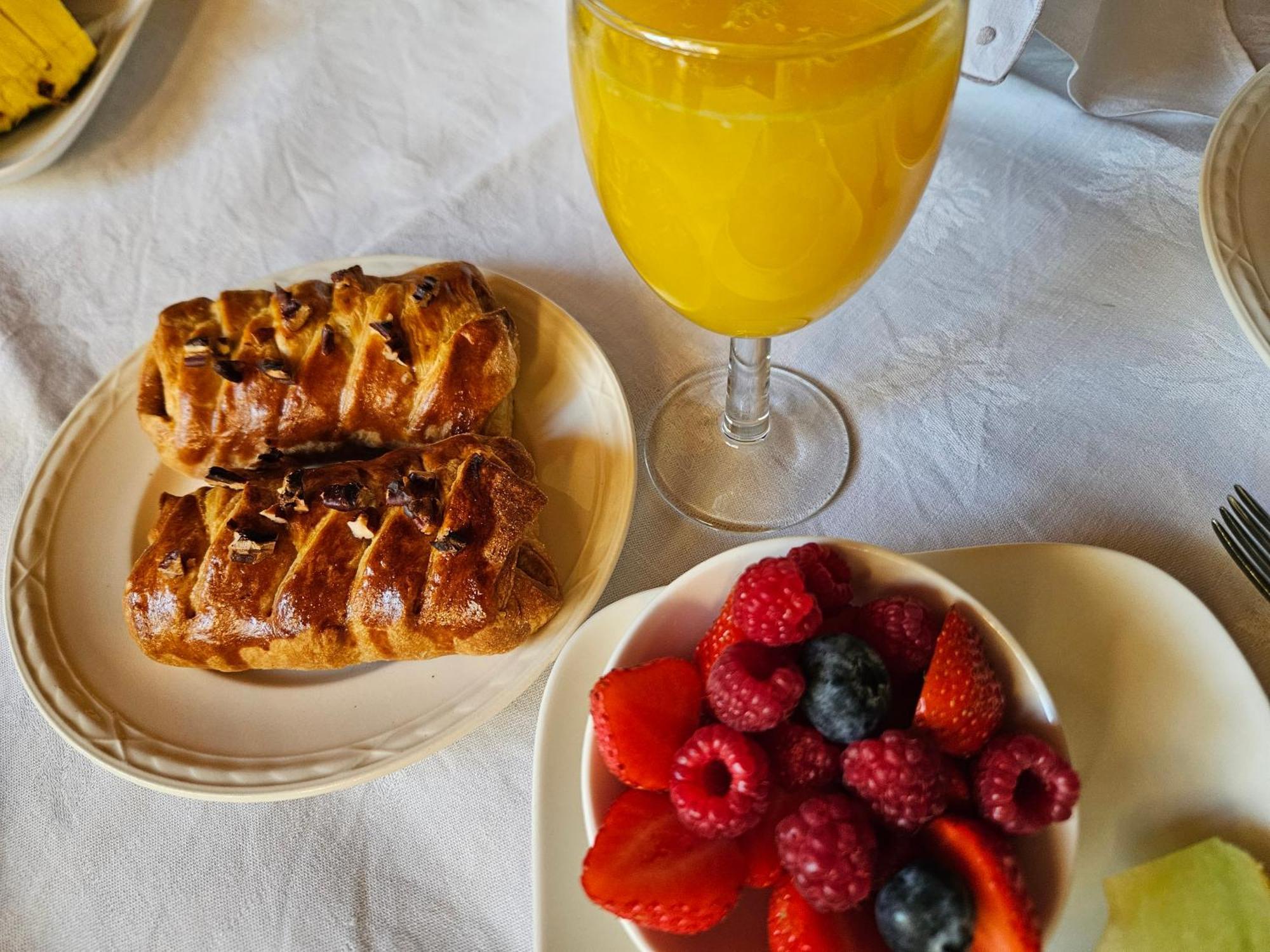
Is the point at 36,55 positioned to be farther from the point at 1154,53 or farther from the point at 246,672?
the point at 1154,53

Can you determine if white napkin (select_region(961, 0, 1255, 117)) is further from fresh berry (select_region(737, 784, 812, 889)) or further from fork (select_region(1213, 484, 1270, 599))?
fresh berry (select_region(737, 784, 812, 889))

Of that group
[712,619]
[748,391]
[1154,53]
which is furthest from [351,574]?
[1154,53]

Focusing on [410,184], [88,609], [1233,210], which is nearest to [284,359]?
[88,609]

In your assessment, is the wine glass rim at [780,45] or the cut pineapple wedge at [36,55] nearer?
the wine glass rim at [780,45]

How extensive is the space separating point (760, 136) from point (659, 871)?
0.47 metres

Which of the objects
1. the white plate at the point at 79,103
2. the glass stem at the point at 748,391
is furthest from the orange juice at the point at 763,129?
the white plate at the point at 79,103

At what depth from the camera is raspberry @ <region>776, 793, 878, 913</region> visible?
19.7 inches

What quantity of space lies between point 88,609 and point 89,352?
420 millimetres

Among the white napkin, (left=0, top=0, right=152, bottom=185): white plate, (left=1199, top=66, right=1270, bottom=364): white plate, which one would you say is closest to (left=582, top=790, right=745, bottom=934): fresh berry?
(left=1199, top=66, right=1270, bottom=364): white plate

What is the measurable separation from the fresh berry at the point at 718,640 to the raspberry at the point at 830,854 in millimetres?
112

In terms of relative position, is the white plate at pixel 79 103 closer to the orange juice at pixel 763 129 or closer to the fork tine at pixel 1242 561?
the orange juice at pixel 763 129

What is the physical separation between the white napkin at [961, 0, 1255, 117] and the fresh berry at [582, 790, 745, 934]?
3.35 ft

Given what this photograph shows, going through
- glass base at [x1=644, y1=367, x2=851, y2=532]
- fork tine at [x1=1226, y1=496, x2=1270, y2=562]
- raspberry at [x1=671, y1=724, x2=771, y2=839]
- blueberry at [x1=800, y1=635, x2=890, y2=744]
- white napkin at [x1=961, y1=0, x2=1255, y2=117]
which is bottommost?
glass base at [x1=644, y1=367, x2=851, y2=532]

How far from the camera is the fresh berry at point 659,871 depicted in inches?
20.6
